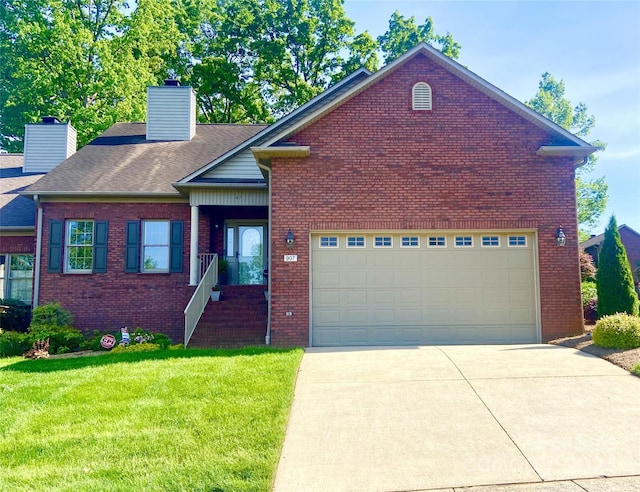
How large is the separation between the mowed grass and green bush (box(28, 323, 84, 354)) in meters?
2.98

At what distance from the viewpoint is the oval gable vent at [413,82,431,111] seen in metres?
10.7

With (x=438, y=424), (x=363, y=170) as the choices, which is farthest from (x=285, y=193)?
(x=438, y=424)

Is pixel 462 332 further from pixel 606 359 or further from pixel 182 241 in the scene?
pixel 182 241

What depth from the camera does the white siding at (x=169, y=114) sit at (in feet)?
52.9

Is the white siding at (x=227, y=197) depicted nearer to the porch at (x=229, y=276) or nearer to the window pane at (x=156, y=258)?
the porch at (x=229, y=276)

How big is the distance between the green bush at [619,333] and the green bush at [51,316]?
12.7 m

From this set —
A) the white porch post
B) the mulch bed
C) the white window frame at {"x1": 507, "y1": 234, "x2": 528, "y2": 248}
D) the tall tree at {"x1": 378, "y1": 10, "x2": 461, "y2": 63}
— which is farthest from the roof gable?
the tall tree at {"x1": 378, "y1": 10, "x2": 461, "y2": 63}

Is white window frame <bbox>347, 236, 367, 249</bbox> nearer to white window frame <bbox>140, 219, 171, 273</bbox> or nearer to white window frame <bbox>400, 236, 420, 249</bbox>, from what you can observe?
white window frame <bbox>400, 236, 420, 249</bbox>

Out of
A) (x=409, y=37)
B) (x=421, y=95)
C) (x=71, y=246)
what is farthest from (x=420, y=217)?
(x=409, y=37)

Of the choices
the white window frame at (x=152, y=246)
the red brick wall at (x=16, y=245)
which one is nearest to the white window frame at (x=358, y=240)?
the white window frame at (x=152, y=246)

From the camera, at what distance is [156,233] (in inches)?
529

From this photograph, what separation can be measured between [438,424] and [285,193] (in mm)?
6266

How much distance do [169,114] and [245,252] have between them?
5.88m

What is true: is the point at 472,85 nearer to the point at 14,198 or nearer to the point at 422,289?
the point at 422,289
